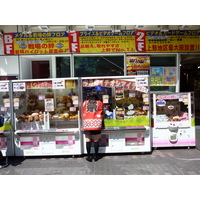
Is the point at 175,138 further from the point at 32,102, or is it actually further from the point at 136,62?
the point at 32,102

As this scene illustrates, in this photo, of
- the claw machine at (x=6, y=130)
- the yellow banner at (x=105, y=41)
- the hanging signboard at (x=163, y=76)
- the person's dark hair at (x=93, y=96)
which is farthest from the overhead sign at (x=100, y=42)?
the person's dark hair at (x=93, y=96)

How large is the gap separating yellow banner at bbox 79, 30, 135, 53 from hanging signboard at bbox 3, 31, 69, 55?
2.20 feet

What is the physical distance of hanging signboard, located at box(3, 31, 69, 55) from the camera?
23.0 feet

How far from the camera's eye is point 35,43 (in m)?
7.03

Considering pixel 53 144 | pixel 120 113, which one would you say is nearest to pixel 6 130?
pixel 53 144

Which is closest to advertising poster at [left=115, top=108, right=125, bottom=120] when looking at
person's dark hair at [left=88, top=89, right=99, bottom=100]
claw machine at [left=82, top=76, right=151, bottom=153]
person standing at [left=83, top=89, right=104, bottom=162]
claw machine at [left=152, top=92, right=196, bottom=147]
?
claw machine at [left=82, top=76, right=151, bottom=153]

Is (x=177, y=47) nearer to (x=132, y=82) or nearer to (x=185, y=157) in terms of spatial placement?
(x=132, y=82)

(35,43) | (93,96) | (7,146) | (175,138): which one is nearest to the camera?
(93,96)

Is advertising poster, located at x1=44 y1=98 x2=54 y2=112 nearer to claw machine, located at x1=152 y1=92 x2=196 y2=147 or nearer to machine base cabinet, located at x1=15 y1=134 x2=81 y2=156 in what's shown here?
machine base cabinet, located at x1=15 y1=134 x2=81 y2=156

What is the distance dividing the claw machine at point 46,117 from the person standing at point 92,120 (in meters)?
0.34

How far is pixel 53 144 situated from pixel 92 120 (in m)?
1.28

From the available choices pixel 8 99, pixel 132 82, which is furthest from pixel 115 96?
pixel 8 99

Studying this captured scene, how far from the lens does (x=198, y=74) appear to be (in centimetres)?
1073

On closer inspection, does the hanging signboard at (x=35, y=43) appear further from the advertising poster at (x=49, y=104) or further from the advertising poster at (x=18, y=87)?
the advertising poster at (x=49, y=104)
